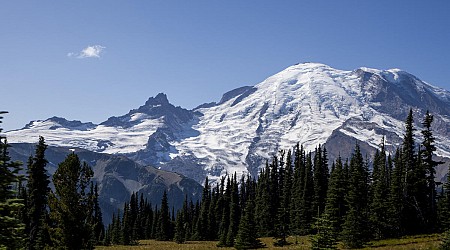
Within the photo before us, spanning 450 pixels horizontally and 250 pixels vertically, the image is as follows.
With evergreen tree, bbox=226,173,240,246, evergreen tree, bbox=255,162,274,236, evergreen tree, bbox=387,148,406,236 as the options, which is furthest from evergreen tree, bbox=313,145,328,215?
evergreen tree, bbox=387,148,406,236

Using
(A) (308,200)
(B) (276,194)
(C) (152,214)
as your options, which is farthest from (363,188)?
(C) (152,214)

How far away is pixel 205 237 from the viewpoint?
97.2m

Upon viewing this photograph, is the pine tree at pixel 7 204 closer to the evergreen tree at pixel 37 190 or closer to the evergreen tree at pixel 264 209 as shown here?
the evergreen tree at pixel 37 190

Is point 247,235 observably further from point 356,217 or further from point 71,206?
point 71,206

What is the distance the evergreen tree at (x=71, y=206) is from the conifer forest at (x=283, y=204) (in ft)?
0.18

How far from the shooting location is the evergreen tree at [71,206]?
25.9 metres

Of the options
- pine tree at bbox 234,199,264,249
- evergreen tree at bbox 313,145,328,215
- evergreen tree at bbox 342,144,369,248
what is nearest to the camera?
evergreen tree at bbox 342,144,369,248

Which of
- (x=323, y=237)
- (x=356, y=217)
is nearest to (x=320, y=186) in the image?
(x=356, y=217)

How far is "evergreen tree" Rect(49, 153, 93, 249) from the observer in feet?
84.9

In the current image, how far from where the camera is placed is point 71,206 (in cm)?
2605

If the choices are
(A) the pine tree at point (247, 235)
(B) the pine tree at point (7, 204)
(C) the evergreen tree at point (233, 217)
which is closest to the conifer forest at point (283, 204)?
(B) the pine tree at point (7, 204)

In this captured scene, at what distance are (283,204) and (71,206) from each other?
6814 centimetres

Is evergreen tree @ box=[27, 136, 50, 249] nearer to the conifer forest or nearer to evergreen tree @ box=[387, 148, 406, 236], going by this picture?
the conifer forest

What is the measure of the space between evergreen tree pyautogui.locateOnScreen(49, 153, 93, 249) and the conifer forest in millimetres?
56
